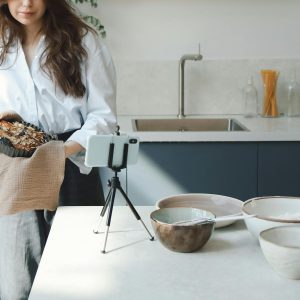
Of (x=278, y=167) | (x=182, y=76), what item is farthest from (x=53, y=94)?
(x=182, y=76)

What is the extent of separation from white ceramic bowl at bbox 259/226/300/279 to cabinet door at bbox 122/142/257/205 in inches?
59.8

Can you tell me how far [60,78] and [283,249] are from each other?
0.95 metres

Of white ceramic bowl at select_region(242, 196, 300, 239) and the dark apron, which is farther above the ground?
white ceramic bowl at select_region(242, 196, 300, 239)

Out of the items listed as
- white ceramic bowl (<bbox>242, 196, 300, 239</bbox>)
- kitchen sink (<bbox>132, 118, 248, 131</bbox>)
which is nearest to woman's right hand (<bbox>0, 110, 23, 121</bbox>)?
white ceramic bowl (<bbox>242, 196, 300, 239</bbox>)

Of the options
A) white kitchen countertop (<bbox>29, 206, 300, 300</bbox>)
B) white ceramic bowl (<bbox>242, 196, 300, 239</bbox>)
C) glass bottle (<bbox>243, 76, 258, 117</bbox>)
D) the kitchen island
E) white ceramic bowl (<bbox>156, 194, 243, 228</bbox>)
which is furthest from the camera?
glass bottle (<bbox>243, 76, 258, 117</bbox>)

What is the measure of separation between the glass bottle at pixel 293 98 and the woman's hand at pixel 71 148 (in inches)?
71.6

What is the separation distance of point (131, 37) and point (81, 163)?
1626 millimetres

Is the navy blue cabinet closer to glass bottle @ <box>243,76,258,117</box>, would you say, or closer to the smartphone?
glass bottle @ <box>243,76,258,117</box>

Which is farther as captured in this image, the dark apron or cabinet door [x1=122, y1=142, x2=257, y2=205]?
cabinet door [x1=122, y1=142, x2=257, y2=205]

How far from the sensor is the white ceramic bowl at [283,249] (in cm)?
109

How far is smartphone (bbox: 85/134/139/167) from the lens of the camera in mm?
1286

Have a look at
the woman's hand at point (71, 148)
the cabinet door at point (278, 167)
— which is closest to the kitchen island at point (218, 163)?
the cabinet door at point (278, 167)

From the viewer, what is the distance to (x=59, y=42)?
1784mm

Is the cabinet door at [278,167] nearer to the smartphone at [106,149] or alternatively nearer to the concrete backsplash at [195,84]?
the concrete backsplash at [195,84]
